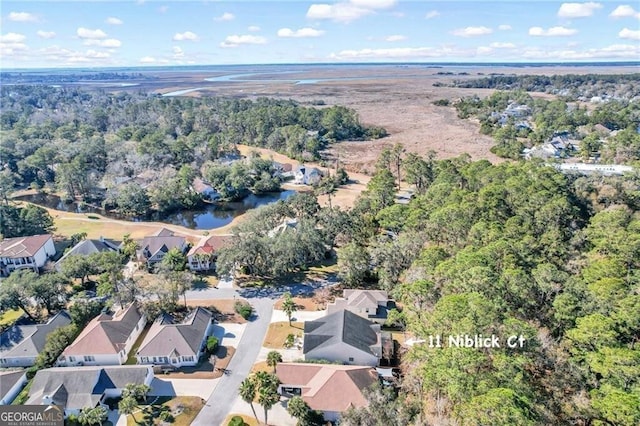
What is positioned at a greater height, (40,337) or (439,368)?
(439,368)

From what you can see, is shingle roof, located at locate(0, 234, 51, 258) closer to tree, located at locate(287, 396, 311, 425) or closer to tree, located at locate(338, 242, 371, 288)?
tree, located at locate(338, 242, 371, 288)

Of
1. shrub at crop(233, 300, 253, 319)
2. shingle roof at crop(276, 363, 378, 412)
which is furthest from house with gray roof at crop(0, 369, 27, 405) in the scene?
shingle roof at crop(276, 363, 378, 412)

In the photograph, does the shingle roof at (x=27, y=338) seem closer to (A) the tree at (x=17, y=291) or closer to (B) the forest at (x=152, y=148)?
(A) the tree at (x=17, y=291)

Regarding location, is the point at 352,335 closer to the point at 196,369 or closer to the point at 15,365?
the point at 196,369

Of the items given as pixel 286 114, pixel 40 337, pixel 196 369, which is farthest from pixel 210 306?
pixel 286 114

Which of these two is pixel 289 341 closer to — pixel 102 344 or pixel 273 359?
pixel 273 359

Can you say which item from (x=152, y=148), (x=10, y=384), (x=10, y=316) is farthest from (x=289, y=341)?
(x=152, y=148)
